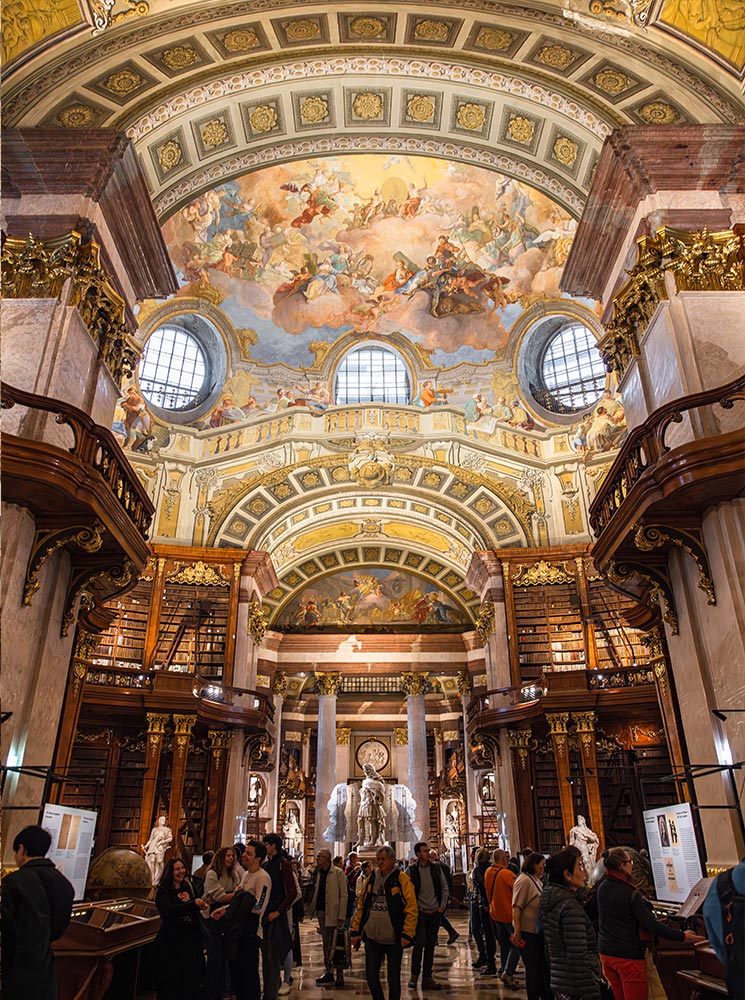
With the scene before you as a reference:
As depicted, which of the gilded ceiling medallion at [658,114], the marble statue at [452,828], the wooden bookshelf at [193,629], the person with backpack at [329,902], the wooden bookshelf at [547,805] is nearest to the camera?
the person with backpack at [329,902]

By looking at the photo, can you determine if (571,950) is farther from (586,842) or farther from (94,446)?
(586,842)

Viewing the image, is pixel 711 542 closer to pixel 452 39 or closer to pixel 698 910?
pixel 698 910

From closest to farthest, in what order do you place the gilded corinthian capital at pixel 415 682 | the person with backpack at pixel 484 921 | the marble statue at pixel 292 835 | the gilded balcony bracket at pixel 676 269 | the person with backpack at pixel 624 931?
1. the person with backpack at pixel 624 931
2. the gilded balcony bracket at pixel 676 269
3. the person with backpack at pixel 484 921
4. the gilded corinthian capital at pixel 415 682
5. the marble statue at pixel 292 835

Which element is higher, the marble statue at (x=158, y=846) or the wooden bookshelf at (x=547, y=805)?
the wooden bookshelf at (x=547, y=805)

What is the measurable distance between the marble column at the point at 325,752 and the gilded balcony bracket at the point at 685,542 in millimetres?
16141

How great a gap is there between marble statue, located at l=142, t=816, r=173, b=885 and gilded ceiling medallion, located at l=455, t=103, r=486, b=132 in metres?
13.0

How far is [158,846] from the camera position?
13.0 m

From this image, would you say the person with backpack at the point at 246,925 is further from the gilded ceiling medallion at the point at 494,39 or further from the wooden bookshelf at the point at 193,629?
the wooden bookshelf at the point at 193,629

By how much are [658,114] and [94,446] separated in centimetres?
819

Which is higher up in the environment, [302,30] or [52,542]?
[302,30]

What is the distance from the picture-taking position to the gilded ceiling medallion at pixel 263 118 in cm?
1123

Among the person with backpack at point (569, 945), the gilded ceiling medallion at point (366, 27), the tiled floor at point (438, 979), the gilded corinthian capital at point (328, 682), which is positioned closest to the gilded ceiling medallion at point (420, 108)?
the gilded ceiling medallion at point (366, 27)

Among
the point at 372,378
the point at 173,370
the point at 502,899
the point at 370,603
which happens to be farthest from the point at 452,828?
the point at 502,899

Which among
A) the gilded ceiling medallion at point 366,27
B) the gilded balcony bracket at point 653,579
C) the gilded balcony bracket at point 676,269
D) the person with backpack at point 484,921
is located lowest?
the person with backpack at point 484,921
